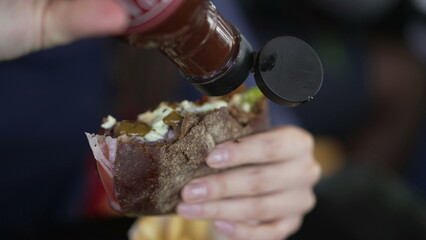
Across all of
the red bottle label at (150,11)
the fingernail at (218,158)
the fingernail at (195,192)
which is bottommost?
the fingernail at (195,192)

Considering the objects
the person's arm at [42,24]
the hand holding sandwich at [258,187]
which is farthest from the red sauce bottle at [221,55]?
the hand holding sandwich at [258,187]

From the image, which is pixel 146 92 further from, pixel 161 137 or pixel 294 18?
pixel 294 18

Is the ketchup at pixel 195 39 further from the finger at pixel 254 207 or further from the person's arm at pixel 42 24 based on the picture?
the finger at pixel 254 207

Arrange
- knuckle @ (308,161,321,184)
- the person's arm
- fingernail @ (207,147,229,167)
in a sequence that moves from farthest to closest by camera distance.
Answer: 1. knuckle @ (308,161,321,184)
2. fingernail @ (207,147,229,167)
3. the person's arm

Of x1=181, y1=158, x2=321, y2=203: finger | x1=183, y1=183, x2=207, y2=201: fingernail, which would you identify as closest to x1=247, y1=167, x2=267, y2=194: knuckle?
x1=181, y1=158, x2=321, y2=203: finger

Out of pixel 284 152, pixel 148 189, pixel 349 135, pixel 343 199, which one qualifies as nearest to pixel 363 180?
pixel 343 199

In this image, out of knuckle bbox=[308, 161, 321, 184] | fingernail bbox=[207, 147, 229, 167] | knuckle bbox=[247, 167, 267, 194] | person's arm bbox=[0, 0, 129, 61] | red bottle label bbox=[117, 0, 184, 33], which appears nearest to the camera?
red bottle label bbox=[117, 0, 184, 33]

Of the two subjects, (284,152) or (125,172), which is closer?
(125,172)

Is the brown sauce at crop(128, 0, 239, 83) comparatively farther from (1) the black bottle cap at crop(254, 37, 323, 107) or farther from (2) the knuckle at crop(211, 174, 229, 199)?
(2) the knuckle at crop(211, 174, 229, 199)
